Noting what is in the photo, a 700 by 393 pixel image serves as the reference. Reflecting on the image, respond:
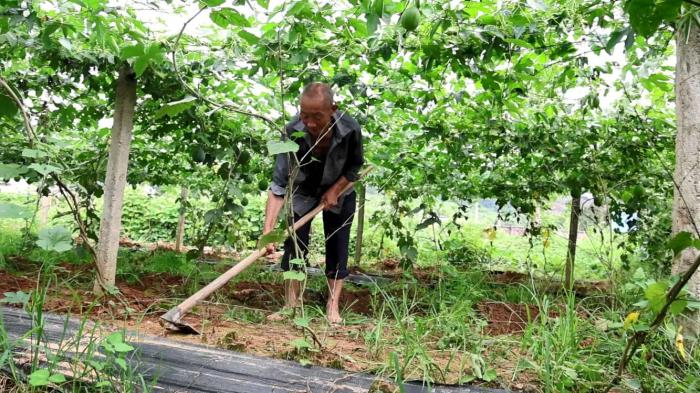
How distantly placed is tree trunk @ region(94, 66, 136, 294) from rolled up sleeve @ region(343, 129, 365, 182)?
47.6 inches

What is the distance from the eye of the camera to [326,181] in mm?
2820

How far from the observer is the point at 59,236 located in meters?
1.70

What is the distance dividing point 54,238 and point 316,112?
4.15 feet

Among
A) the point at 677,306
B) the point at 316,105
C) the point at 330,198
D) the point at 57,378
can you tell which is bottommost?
the point at 57,378

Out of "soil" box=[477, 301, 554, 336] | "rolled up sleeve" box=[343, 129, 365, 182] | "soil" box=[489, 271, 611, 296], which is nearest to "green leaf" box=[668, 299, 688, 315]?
"soil" box=[477, 301, 554, 336]

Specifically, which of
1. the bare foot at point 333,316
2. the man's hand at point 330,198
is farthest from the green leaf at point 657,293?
the man's hand at point 330,198

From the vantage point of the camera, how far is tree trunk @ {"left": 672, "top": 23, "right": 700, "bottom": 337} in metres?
1.77

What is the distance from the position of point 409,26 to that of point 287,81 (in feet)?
7.10

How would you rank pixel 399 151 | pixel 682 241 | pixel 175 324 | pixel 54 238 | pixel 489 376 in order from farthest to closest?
pixel 399 151, pixel 175 324, pixel 54 238, pixel 489 376, pixel 682 241

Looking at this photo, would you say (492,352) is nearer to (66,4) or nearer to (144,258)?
(66,4)

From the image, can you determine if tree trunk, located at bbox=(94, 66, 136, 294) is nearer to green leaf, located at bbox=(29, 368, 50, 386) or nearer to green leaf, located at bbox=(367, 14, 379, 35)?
green leaf, located at bbox=(29, 368, 50, 386)

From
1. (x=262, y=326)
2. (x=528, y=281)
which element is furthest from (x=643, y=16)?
(x=528, y=281)

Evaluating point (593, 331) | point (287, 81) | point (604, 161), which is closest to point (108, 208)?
point (287, 81)

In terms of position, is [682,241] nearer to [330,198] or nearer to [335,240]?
[330,198]
